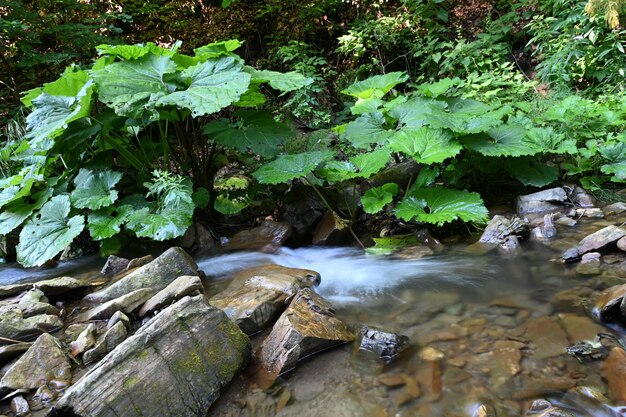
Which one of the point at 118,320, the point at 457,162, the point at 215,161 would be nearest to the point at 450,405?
the point at 118,320

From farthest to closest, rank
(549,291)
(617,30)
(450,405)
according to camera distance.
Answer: (617,30) < (549,291) < (450,405)

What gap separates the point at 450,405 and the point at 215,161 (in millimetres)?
3412

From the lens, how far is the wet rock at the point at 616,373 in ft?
5.55

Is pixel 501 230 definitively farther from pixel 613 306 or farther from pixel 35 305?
pixel 35 305

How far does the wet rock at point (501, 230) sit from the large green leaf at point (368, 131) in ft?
3.99

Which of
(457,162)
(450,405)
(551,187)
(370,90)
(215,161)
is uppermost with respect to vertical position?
(370,90)

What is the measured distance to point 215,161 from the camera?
445 cm

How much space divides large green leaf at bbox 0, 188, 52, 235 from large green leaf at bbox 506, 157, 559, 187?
14.2 feet

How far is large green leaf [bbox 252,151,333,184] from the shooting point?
3652 millimetres

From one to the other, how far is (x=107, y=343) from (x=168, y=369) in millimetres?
628

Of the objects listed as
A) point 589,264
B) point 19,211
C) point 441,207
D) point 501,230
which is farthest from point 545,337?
point 19,211

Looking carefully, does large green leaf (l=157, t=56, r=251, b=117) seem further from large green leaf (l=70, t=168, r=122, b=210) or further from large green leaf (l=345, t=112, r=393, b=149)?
large green leaf (l=345, t=112, r=393, b=149)

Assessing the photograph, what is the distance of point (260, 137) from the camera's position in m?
3.90

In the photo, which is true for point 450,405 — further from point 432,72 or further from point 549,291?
point 432,72
